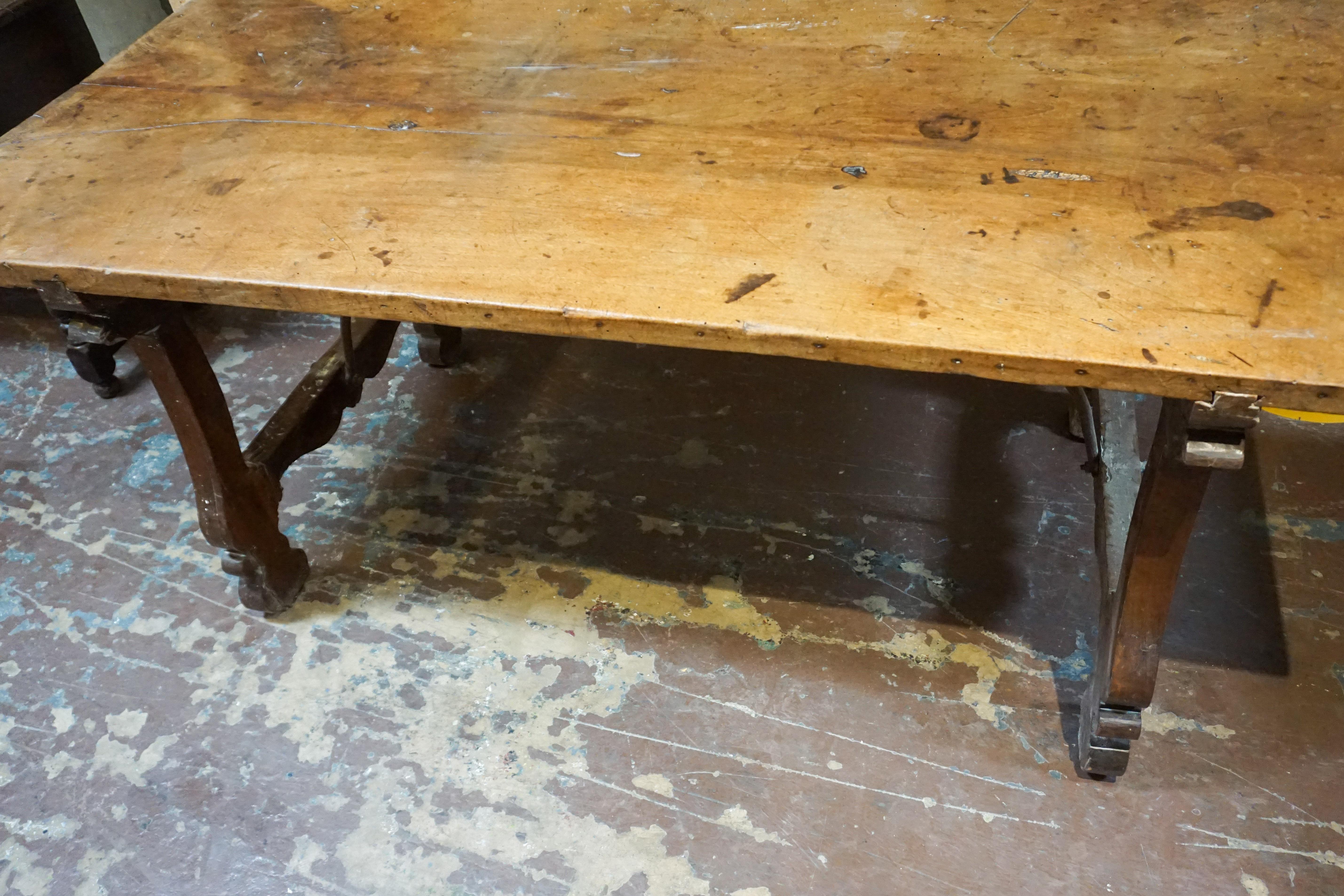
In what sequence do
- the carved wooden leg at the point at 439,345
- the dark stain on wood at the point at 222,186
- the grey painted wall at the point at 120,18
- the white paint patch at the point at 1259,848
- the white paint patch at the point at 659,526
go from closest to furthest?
the dark stain on wood at the point at 222,186, the white paint patch at the point at 1259,848, the white paint patch at the point at 659,526, the carved wooden leg at the point at 439,345, the grey painted wall at the point at 120,18

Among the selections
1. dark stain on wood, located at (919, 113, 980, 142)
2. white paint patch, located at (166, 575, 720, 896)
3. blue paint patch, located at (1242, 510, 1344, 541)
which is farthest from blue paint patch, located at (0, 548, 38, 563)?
blue paint patch, located at (1242, 510, 1344, 541)

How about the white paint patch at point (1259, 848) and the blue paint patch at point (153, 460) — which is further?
the blue paint patch at point (153, 460)

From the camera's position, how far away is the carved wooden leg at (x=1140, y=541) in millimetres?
1008

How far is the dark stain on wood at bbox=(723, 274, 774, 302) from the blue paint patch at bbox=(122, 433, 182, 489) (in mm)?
1404

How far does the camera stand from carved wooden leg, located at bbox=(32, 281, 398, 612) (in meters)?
1.27

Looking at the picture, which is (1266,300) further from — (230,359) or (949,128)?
(230,359)

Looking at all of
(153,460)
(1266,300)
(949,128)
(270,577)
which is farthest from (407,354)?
(1266,300)

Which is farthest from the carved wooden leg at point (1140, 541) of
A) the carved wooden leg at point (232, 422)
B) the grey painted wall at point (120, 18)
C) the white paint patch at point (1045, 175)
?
the grey painted wall at point (120, 18)

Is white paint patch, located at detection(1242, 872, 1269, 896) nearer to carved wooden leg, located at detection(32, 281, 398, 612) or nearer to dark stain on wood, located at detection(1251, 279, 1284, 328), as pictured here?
dark stain on wood, located at detection(1251, 279, 1284, 328)

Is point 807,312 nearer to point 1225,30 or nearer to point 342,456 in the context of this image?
point 1225,30

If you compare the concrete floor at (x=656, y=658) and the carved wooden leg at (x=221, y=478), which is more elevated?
the carved wooden leg at (x=221, y=478)

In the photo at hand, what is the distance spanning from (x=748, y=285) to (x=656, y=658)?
31.1 inches

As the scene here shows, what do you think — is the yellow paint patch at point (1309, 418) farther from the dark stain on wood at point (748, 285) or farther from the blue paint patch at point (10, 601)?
the blue paint patch at point (10, 601)

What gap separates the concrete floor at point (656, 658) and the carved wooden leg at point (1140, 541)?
123 millimetres
